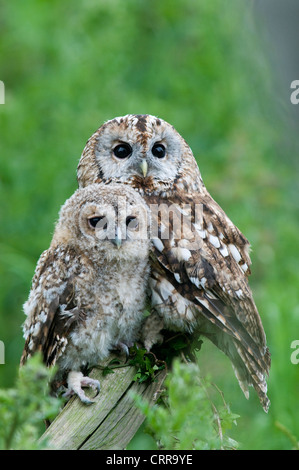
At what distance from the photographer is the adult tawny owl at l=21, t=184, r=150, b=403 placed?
2.70m

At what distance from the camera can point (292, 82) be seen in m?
4.30

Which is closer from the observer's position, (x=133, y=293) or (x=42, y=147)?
(x=133, y=293)

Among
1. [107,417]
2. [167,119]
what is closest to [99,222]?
[107,417]

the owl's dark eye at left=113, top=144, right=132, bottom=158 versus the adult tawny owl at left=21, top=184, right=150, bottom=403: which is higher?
the owl's dark eye at left=113, top=144, right=132, bottom=158

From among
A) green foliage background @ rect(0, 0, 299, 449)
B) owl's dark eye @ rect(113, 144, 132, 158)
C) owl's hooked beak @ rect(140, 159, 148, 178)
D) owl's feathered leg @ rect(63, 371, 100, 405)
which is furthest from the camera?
green foliage background @ rect(0, 0, 299, 449)

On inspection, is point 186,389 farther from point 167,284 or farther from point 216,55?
point 216,55

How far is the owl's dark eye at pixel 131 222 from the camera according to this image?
9.07 feet

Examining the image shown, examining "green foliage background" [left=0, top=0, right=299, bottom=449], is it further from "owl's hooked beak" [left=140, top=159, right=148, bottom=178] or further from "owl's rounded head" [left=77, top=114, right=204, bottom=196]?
"owl's hooked beak" [left=140, top=159, right=148, bottom=178]

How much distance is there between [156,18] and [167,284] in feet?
18.2

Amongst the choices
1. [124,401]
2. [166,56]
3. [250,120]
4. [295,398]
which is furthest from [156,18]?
[124,401]

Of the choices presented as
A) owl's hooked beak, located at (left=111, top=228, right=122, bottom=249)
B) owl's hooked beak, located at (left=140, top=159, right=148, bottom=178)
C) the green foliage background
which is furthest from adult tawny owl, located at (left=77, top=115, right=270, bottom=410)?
the green foliage background

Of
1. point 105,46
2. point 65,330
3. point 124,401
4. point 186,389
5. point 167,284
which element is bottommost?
point 186,389

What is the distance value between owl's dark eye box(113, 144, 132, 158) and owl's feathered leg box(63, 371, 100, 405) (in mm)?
1072

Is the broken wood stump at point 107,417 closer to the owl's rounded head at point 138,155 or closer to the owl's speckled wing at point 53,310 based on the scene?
the owl's speckled wing at point 53,310
